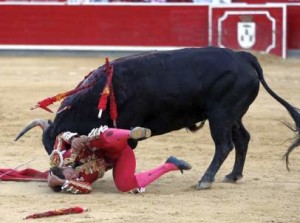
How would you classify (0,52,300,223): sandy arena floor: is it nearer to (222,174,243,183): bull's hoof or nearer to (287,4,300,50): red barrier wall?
(222,174,243,183): bull's hoof

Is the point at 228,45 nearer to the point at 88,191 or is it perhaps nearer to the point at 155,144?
the point at 155,144

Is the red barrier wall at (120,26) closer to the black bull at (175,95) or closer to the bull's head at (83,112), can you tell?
the black bull at (175,95)

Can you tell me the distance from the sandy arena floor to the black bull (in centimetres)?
35

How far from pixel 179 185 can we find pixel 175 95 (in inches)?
25.9

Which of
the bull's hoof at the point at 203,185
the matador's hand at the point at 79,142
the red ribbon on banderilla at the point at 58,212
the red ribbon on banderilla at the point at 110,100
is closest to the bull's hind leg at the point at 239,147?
the bull's hoof at the point at 203,185

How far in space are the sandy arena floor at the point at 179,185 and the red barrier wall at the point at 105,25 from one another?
4.89 metres

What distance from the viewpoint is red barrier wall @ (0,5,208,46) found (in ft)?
55.8

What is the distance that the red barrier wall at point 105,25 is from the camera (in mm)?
17016

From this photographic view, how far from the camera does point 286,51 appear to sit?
16578mm

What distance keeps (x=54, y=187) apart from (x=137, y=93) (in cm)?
85

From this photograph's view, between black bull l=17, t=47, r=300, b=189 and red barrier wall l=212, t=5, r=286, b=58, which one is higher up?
black bull l=17, t=47, r=300, b=189

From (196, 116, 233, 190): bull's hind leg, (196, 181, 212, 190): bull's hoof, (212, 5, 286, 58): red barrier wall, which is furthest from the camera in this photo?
(212, 5, 286, 58): red barrier wall

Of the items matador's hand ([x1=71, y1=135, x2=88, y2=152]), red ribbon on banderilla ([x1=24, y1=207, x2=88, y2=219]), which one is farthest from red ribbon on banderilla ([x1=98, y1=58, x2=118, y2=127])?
red ribbon on banderilla ([x1=24, y1=207, x2=88, y2=219])

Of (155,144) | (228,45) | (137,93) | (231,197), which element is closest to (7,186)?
(137,93)
